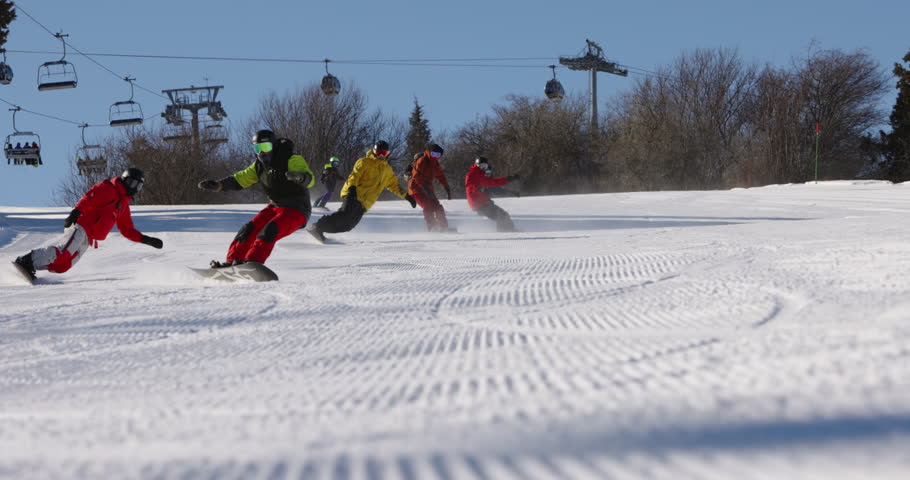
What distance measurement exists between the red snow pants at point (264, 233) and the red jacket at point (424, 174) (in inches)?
212

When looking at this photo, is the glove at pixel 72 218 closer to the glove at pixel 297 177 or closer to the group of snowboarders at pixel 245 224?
the group of snowboarders at pixel 245 224

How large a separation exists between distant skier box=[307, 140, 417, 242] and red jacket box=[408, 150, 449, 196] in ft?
6.80

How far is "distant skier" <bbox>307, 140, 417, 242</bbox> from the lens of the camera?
899 centimetres

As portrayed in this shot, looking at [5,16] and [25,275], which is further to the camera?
[5,16]

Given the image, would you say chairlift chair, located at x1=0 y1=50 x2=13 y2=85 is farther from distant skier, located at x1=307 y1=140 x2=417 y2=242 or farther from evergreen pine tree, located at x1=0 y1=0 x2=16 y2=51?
distant skier, located at x1=307 y1=140 x2=417 y2=242

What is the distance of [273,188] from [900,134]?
4037cm

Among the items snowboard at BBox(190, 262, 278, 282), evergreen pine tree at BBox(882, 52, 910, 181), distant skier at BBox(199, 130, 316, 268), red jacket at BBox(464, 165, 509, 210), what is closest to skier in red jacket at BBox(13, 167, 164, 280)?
distant skier at BBox(199, 130, 316, 268)

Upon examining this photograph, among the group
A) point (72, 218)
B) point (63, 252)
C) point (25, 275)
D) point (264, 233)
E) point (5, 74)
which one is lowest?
point (25, 275)

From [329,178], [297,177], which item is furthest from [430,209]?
[297,177]

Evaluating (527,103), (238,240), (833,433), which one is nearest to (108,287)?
(238,240)

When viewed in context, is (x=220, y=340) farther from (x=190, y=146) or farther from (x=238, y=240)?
(x=190, y=146)

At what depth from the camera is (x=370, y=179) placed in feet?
30.3

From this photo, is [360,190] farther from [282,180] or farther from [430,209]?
[282,180]

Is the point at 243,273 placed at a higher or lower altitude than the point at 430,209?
lower
